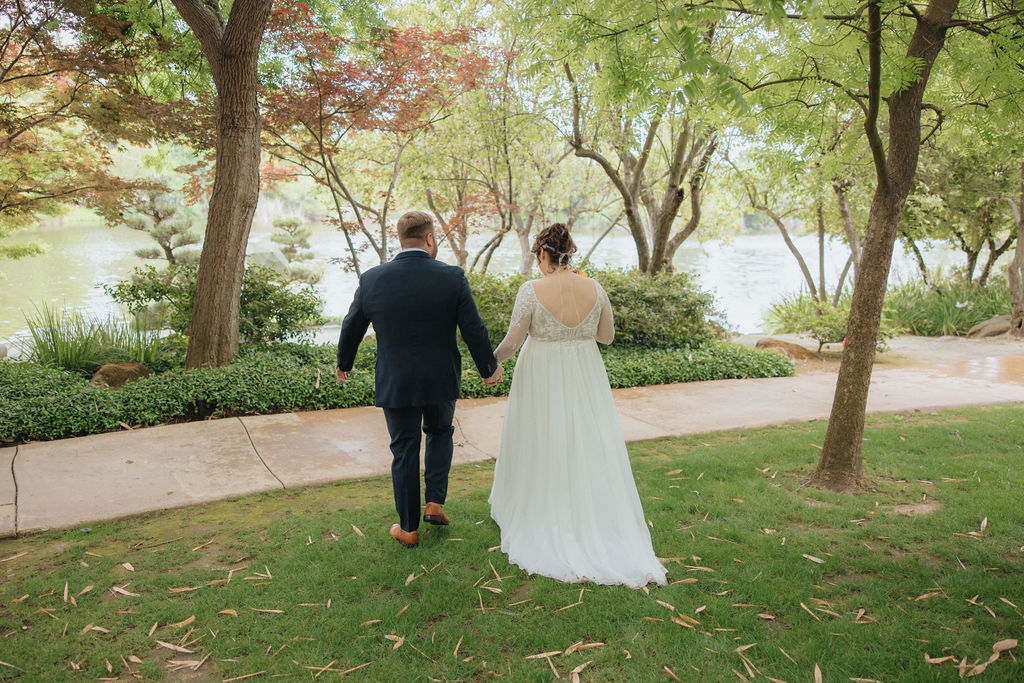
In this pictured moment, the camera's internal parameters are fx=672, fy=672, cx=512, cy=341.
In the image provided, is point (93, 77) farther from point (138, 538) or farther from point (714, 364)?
point (714, 364)

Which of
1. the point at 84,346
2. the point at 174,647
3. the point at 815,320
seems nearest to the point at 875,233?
the point at 174,647

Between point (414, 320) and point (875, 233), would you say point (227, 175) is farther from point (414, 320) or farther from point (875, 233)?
point (875, 233)

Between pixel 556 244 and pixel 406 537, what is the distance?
6.04 ft

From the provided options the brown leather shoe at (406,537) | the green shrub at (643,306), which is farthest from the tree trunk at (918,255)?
the brown leather shoe at (406,537)

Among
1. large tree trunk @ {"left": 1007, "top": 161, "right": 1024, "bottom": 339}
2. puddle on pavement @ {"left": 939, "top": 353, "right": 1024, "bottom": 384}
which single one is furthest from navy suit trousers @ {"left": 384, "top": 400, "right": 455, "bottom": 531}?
large tree trunk @ {"left": 1007, "top": 161, "right": 1024, "bottom": 339}

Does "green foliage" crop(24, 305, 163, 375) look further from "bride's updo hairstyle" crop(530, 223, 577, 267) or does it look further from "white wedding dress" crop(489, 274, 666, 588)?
"bride's updo hairstyle" crop(530, 223, 577, 267)

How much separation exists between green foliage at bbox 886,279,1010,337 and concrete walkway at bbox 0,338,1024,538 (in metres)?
5.97

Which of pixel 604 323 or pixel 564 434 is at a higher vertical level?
pixel 604 323

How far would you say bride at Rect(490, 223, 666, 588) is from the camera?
3.66 metres

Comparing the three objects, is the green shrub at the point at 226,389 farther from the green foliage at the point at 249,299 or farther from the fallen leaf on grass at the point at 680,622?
the fallen leaf on grass at the point at 680,622

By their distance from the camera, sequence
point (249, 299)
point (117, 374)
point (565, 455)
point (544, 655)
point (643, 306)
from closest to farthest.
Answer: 1. point (544, 655)
2. point (565, 455)
3. point (117, 374)
4. point (249, 299)
5. point (643, 306)

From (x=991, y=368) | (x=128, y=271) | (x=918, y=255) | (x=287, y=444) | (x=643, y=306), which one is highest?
(x=918, y=255)

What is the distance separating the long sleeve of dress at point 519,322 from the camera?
3791 millimetres

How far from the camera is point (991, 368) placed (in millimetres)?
9906
